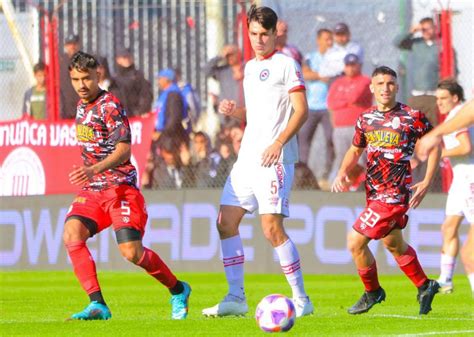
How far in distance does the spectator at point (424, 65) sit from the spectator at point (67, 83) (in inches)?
195

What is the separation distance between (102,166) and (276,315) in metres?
2.00

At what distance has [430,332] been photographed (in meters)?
10.0

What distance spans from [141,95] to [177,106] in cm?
60

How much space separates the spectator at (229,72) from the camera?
63.0ft

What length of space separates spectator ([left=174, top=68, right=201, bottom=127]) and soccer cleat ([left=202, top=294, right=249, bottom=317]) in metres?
8.35

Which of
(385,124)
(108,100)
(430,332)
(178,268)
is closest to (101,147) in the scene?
(108,100)

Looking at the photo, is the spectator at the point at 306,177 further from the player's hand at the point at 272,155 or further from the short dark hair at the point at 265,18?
the player's hand at the point at 272,155

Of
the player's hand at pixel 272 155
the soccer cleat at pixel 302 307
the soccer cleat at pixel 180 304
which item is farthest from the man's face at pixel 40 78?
the player's hand at pixel 272 155

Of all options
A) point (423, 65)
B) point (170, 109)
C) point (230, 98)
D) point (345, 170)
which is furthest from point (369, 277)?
point (170, 109)

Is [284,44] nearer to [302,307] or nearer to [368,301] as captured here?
[368,301]

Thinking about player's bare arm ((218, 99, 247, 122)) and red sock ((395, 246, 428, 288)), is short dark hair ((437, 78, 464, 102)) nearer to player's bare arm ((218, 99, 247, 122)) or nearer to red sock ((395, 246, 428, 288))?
red sock ((395, 246, 428, 288))

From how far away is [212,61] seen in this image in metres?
19.4

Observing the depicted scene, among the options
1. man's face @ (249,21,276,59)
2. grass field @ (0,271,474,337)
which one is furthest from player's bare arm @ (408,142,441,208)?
man's face @ (249,21,276,59)

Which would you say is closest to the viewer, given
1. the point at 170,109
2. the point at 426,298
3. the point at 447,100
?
the point at 426,298
